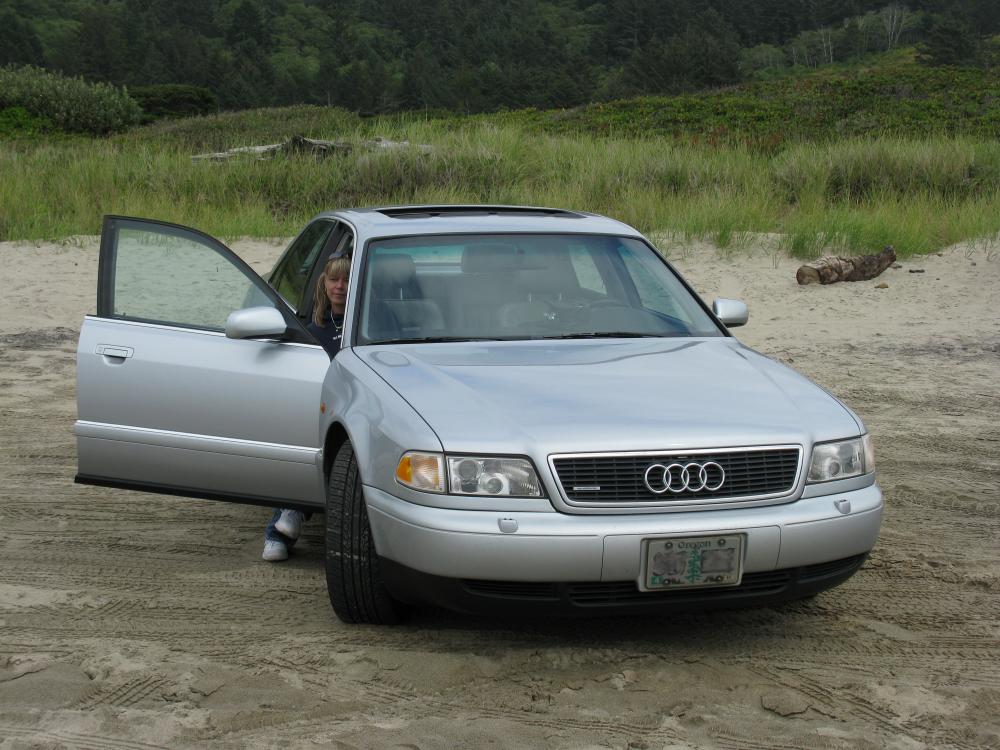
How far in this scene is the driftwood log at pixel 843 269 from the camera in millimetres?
13820

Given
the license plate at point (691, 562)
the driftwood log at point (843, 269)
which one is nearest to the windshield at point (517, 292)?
the license plate at point (691, 562)

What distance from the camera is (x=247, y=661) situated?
13.2 ft

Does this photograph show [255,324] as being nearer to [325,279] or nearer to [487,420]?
[325,279]

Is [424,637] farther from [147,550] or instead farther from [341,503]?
[147,550]

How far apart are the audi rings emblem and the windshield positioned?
131 cm

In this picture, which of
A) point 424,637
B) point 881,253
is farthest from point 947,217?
point 424,637

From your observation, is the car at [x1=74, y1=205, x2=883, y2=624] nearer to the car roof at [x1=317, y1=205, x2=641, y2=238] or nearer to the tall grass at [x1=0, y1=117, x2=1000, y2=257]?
the car roof at [x1=317, y1=205, x2=641, y2=238]

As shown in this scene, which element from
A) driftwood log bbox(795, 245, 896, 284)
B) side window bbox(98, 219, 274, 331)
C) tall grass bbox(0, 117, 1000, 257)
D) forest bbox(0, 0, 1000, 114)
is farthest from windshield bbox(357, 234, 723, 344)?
forest bbox(0, 0, 1000, 114)

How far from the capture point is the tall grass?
15695mm

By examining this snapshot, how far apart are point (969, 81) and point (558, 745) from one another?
36.1 metres

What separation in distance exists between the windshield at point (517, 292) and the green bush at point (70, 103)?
119 feet

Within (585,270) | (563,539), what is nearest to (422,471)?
(563,539)

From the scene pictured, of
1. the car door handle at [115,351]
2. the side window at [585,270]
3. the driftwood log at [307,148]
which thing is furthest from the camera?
the driftwood log at [307,148]

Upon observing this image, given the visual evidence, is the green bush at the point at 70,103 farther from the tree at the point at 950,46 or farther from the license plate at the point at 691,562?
the tree at the point at 950,46
